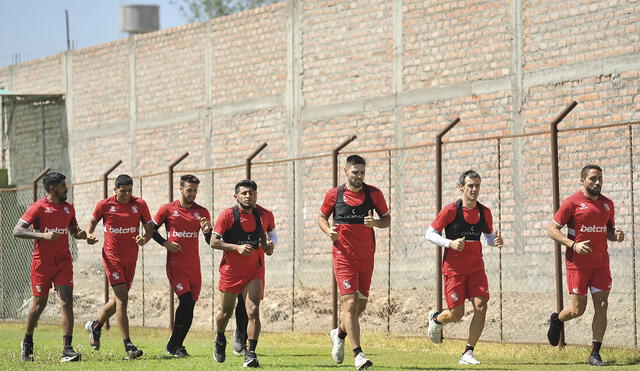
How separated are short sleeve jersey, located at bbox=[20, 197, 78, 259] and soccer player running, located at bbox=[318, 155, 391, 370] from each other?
12.2 feet

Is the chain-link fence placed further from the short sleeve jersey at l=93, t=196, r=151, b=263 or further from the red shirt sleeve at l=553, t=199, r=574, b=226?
the short sleeve jersey at l=93, t=196, r=151, b=263

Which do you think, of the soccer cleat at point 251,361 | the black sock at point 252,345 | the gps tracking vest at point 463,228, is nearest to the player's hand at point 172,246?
the black sock at point 252,345

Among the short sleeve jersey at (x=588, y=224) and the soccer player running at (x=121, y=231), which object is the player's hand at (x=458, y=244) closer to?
the short sleeve jersey at (x=588, y=224)

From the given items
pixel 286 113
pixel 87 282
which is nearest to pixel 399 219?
pixel 286 113

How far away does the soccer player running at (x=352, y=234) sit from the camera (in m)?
11.7

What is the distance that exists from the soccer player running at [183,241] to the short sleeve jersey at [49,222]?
45.3 inches

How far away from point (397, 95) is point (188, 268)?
25.3 ft

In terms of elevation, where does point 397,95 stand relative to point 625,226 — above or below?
above

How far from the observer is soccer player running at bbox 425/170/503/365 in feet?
39.5

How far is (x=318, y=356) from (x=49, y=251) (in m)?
3.67

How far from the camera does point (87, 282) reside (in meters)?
26.9

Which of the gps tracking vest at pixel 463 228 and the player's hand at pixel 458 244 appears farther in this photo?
the gps tracking vest at pixel 463 228

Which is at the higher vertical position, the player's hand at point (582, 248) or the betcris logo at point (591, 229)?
the betcris logo at point (591, 229)

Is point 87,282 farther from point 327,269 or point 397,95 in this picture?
point 397,95
